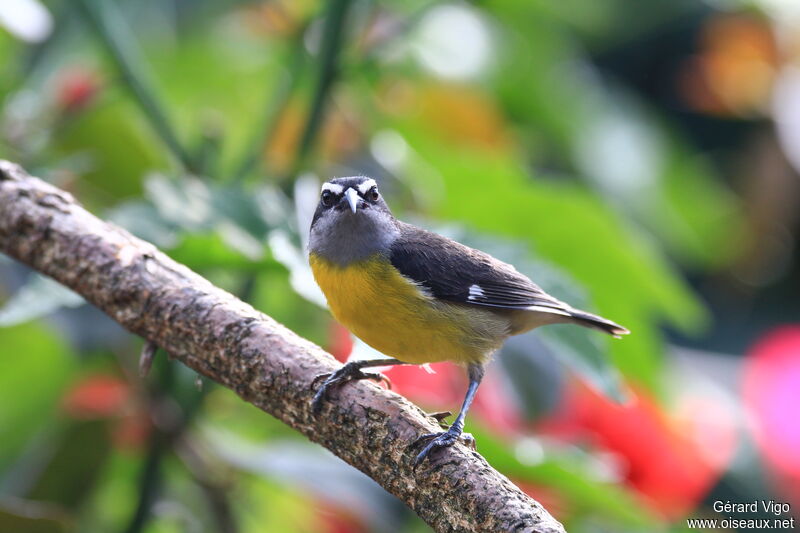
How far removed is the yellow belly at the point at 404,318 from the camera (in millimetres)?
1914

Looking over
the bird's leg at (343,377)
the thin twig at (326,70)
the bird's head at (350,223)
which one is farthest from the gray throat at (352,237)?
the bird's leg at (343,377)

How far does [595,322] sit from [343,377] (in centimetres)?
60

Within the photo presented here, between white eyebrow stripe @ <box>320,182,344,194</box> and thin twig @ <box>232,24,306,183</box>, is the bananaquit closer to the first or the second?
white eyebrow stripe @ <box>320,182,344,194</box>

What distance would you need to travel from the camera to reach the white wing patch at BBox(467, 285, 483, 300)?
2023 mm

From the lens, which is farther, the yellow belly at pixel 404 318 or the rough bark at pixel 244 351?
the yellow belly at pixel 404 318

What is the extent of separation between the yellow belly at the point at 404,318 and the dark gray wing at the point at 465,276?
0.03 meters

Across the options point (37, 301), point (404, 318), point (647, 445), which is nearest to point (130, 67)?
point (37, 301)

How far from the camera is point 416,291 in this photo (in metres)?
1.99

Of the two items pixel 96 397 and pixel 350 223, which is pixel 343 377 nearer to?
pixel 350 223

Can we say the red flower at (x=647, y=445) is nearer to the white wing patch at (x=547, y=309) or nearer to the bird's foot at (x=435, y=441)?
the white wing patch at (x=547, y=309)

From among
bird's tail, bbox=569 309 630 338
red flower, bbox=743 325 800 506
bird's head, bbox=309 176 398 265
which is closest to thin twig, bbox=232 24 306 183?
bird's head, bbox=309 176 398 265

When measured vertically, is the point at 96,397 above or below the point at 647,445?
below

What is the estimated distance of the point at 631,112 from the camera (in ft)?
12.2

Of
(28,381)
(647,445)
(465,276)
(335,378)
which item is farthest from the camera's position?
(28,381)
